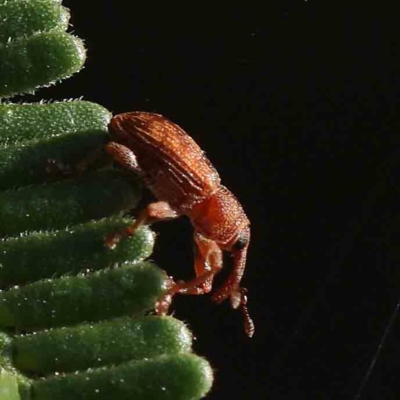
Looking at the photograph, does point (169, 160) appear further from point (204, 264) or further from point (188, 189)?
point (204, 264)

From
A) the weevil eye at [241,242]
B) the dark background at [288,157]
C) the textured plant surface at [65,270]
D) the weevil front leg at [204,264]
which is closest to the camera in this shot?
the textured plant surface at [65,270]

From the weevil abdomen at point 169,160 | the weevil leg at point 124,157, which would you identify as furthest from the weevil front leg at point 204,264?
the weevil leg at point 124,157

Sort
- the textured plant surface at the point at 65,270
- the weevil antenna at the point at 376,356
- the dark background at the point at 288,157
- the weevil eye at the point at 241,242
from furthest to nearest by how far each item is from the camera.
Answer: the weevil antenna at the point at 376,356 < the dark background at the point at 288,157 < the weevil eye at the point at 241,242 < the textured plant surface at the point at 65,270

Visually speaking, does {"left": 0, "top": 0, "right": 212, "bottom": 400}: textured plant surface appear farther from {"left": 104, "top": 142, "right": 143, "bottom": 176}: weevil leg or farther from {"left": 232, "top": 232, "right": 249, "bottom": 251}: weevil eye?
{"left": 232, "top": 232, "right": 249, "bottom": 251}: weevil eye

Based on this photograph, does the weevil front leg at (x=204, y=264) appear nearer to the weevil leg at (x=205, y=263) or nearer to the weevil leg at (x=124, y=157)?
the weevil leg at (x=205, y=263)

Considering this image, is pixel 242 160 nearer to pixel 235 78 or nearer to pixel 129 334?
pixel 235 78

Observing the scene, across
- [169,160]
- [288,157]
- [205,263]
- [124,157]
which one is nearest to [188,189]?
[169,160]

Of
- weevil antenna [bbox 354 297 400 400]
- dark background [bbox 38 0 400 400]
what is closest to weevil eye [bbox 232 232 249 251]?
dark background [bbox 38 0 400 400]

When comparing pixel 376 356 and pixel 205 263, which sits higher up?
pixel 205 263
